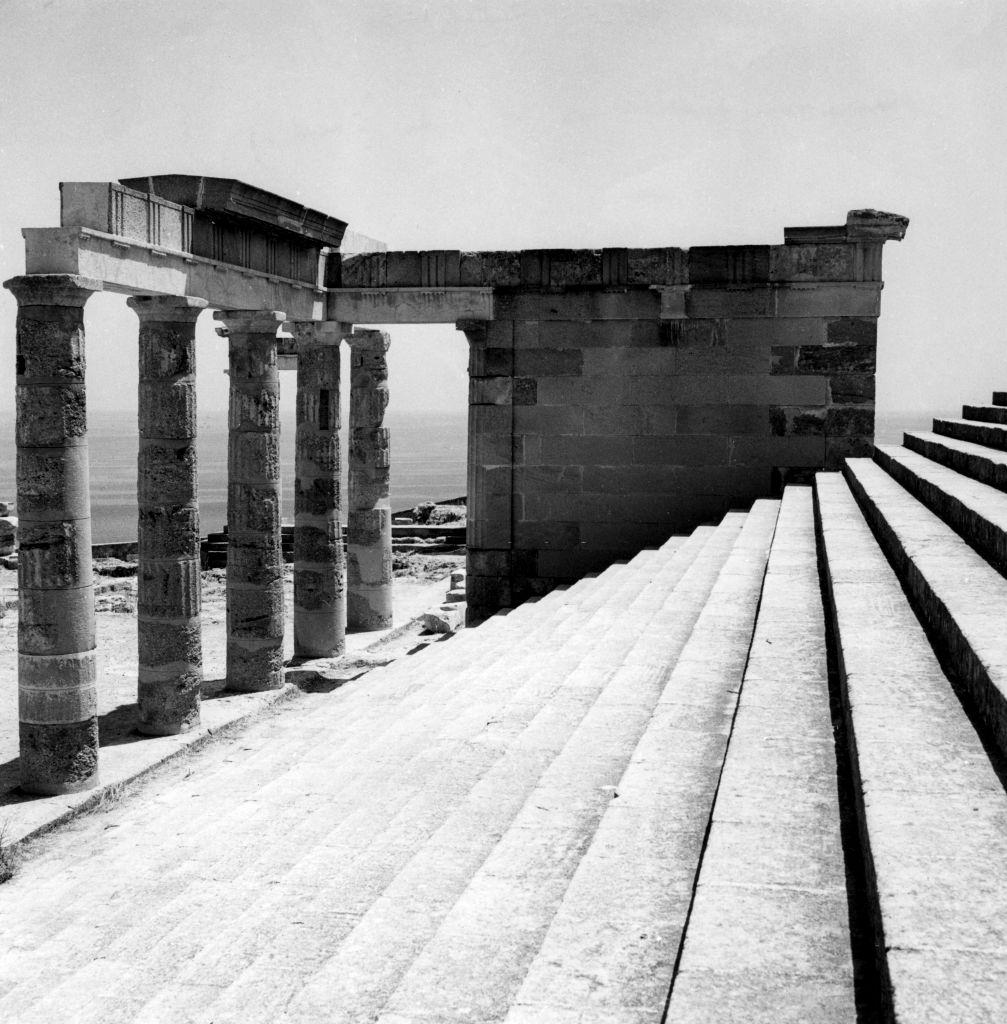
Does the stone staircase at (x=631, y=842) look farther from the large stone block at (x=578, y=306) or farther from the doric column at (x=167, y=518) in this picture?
the large stone block at (x=578, y=306)

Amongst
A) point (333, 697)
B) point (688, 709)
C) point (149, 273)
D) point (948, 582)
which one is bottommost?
point (333, 697)

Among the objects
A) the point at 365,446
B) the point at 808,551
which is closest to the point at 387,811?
the point at 808,551

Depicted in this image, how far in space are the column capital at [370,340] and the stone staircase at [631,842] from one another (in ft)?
30.1

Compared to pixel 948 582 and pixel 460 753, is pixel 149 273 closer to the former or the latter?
pixel 460 753

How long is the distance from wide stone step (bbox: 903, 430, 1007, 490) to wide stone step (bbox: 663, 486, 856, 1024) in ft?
10.7

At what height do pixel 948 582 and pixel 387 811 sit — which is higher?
pixel 948 582

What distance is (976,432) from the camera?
11.2m

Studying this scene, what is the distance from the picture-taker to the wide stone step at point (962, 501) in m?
6.19

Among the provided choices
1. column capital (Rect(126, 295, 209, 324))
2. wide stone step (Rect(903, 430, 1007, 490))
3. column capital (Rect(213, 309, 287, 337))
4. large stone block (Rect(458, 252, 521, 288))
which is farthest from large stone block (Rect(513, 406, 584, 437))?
column capital (Rect(126, 295, 209, 324))

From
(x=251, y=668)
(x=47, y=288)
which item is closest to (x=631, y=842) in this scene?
(x=47, y=288)

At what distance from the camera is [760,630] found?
20.6 feet

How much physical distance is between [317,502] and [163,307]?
15.1 ft

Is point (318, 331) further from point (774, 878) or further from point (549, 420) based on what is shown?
point (774, 878)

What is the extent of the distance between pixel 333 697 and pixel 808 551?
171 inches
